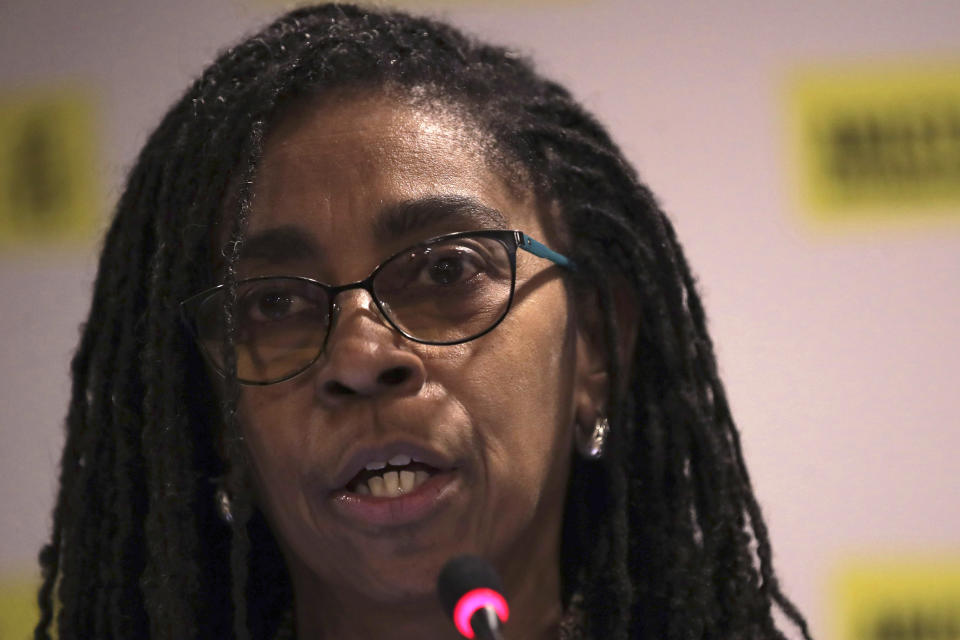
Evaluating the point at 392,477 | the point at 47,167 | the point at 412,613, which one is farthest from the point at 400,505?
the point at 47,167

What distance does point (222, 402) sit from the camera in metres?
1.18

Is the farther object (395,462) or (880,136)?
(880,136)

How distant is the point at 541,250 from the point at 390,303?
16 centimetres

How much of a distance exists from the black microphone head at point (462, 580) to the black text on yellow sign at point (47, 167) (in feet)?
2.91

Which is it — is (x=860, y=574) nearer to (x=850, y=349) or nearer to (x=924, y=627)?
(x=924, y=627)

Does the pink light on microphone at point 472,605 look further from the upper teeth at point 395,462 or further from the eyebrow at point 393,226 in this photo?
the eyebrow at point 393,226

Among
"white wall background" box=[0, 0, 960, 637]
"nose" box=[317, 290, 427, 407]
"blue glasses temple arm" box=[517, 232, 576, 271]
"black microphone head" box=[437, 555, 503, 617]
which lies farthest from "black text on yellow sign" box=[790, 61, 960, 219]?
"black microphone head" box=[437, 555, 503, 617]

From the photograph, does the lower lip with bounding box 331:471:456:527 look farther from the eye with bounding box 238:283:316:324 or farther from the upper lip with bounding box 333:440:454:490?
the eye with bounding box 238:283:316:324

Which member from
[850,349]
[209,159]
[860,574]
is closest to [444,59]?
[209,159]

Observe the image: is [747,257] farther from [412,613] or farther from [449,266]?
[412,613]

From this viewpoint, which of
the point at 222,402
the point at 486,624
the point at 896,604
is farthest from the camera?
the point at 896,604

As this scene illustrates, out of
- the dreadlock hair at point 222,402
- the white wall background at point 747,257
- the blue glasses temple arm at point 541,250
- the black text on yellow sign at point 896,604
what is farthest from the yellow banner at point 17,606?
the black text on yellow sign at point 896,604

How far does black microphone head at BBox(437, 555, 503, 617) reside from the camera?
90 cm

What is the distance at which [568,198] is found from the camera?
129cm
